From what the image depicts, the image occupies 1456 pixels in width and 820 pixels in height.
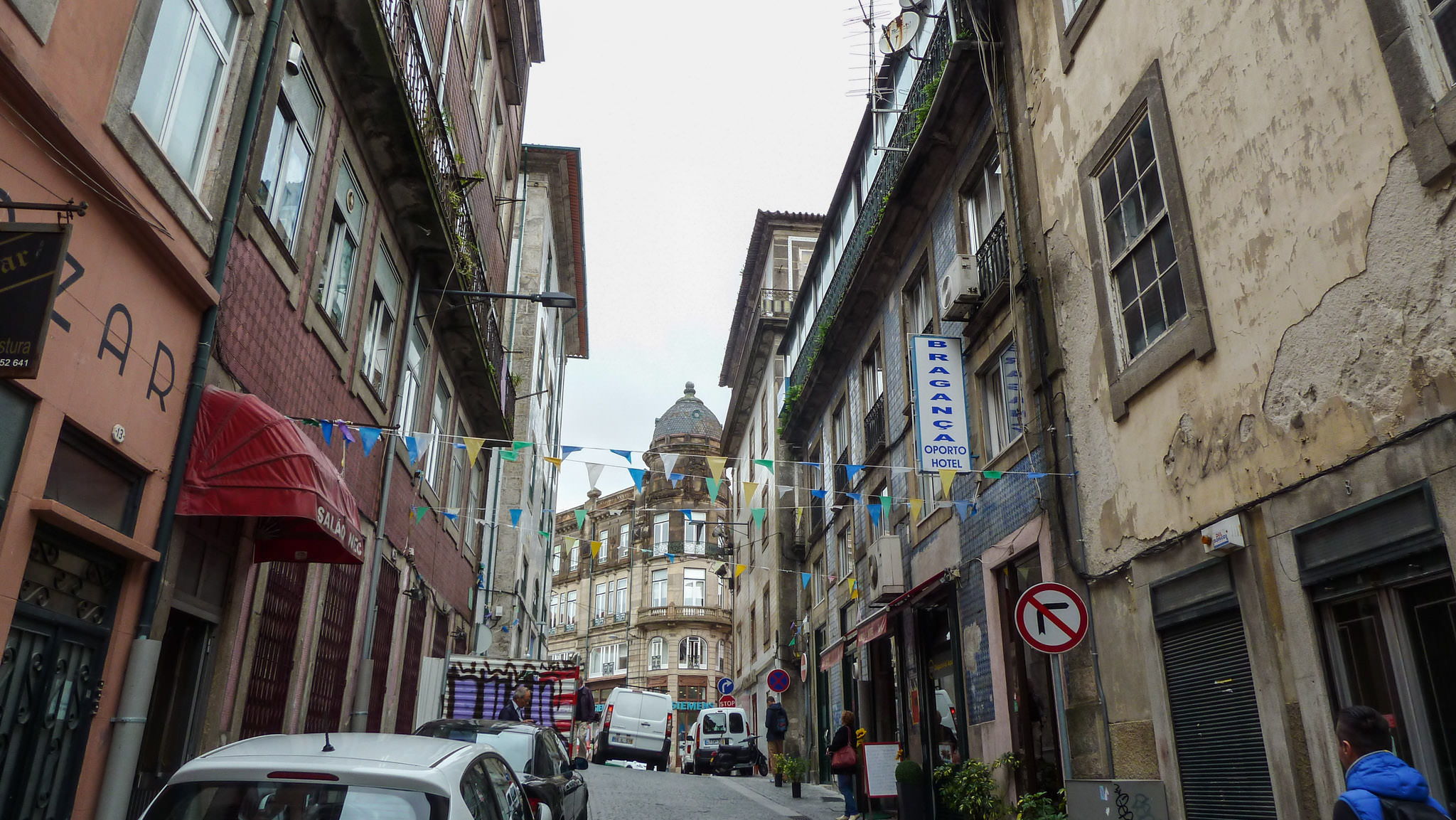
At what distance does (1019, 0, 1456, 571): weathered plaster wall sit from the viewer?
5.48 meters

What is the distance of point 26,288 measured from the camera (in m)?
4.12

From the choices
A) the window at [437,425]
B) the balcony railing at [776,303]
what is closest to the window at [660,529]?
the balcony railing at [776,303]

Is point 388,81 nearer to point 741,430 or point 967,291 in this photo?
point 967,291

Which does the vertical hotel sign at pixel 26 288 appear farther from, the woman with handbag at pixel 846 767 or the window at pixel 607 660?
the window at pixel 607 660

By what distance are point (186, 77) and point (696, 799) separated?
12748 millimetres

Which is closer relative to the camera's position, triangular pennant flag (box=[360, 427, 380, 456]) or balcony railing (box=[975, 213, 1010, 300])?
triangular pennant flag (box=[360, 427, 380, 456])

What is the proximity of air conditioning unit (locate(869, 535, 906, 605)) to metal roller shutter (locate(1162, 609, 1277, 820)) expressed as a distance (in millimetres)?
7211

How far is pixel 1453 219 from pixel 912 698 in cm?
1146

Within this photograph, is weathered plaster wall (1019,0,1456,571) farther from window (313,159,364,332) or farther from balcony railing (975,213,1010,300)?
window (313,159,364,332)

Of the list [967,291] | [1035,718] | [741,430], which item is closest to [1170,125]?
[967,291]

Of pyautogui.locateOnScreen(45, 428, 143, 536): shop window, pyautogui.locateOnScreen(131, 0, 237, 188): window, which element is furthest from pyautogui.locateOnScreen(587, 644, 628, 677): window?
pyautogui.locateOnScreen(45, 428, 143, 536): shop window

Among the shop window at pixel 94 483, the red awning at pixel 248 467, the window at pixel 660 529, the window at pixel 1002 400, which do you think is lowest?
the shop window at pixel 94 483

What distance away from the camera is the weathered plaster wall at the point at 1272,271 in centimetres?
548

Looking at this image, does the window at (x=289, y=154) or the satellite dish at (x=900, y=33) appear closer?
the window at (x=289, y=154)
